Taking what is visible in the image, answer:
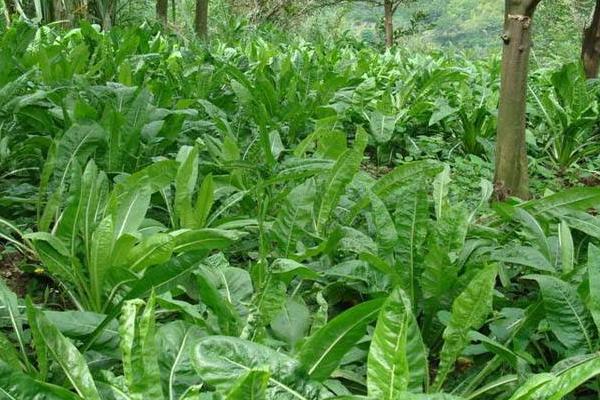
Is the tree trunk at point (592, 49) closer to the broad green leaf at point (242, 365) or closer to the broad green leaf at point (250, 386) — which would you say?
the broad green leaf at point (242, 365)

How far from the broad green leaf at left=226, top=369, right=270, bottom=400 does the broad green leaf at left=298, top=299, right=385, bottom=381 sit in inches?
12.2

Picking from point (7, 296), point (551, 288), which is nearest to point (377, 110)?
point (551, 288)

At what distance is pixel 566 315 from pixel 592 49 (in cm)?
399

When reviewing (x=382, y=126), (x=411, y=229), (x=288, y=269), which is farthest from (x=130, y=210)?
(x=382, y=126)

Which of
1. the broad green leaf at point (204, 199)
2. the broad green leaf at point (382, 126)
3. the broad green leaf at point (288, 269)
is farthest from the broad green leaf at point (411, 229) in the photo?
the broad green leaf at point (382, 126)

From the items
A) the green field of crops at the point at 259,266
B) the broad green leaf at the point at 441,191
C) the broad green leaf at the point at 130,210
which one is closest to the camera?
the green field of crops at the point at 259,266

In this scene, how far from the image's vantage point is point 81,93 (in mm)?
3264

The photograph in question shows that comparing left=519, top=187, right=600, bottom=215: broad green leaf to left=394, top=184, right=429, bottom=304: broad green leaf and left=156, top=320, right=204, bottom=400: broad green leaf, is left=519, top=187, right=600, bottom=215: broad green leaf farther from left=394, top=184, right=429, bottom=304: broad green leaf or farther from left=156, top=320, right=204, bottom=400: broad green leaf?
left=156, top=320, right=204, bottom=400: broad green leaf

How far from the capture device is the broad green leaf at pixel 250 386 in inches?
39.1

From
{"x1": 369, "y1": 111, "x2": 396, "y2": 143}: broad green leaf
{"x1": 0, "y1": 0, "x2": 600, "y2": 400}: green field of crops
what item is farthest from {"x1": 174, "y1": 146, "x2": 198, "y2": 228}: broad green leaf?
{"x1": 369, "y1": 111, "x2": 396, "y2": 143}: broad green leaf

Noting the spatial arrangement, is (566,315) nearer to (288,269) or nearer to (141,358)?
(288,269)

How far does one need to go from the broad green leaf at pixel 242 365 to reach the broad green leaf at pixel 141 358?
0.36 ft

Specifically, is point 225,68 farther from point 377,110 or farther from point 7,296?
point 7,296

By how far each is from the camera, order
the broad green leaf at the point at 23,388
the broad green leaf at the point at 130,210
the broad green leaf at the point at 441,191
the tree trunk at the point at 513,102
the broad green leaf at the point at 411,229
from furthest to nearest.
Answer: the tree trunk at the point at 513,102 → the broad green leaf at the point at 441,191 → the broad green leaf at the point at 130,210 → the broad green leaf at the point at 411,229 → the broad green leaf at the point at 23,388
